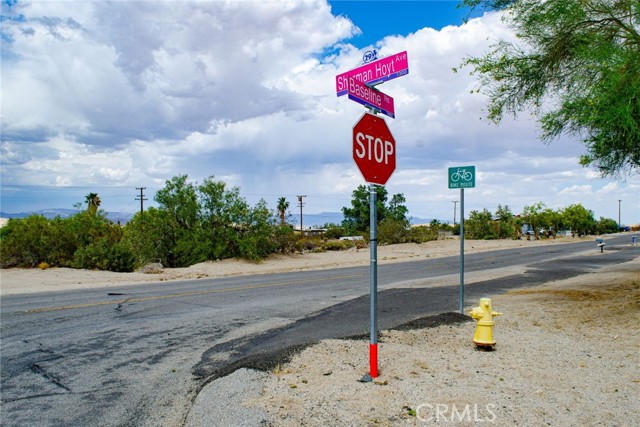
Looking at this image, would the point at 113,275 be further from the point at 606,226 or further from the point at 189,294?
the point at 606,226

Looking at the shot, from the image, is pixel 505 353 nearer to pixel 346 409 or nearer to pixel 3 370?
pixel 346 409

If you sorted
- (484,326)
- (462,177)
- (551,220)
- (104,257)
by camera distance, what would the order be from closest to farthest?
(484,326), (462,177), (104,257), (551,220)

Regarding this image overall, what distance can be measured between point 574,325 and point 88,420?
7714 millimetres

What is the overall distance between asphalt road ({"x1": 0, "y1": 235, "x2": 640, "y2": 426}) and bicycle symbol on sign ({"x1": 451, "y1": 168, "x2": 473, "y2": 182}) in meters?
2.87

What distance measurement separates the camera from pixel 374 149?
5.02m

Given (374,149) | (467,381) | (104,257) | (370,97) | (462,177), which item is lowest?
(467,381)

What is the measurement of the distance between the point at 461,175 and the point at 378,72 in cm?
410

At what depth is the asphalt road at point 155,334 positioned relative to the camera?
5059 mm

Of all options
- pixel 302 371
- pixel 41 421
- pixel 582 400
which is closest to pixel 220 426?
pixel 302 371

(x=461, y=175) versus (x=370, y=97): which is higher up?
(x=370, y=97)

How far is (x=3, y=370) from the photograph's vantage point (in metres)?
6.14

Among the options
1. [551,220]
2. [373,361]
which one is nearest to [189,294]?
[373,361]

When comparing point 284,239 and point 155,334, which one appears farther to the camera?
point 284,239

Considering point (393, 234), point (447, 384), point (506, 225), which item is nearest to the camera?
point (447, 384)
